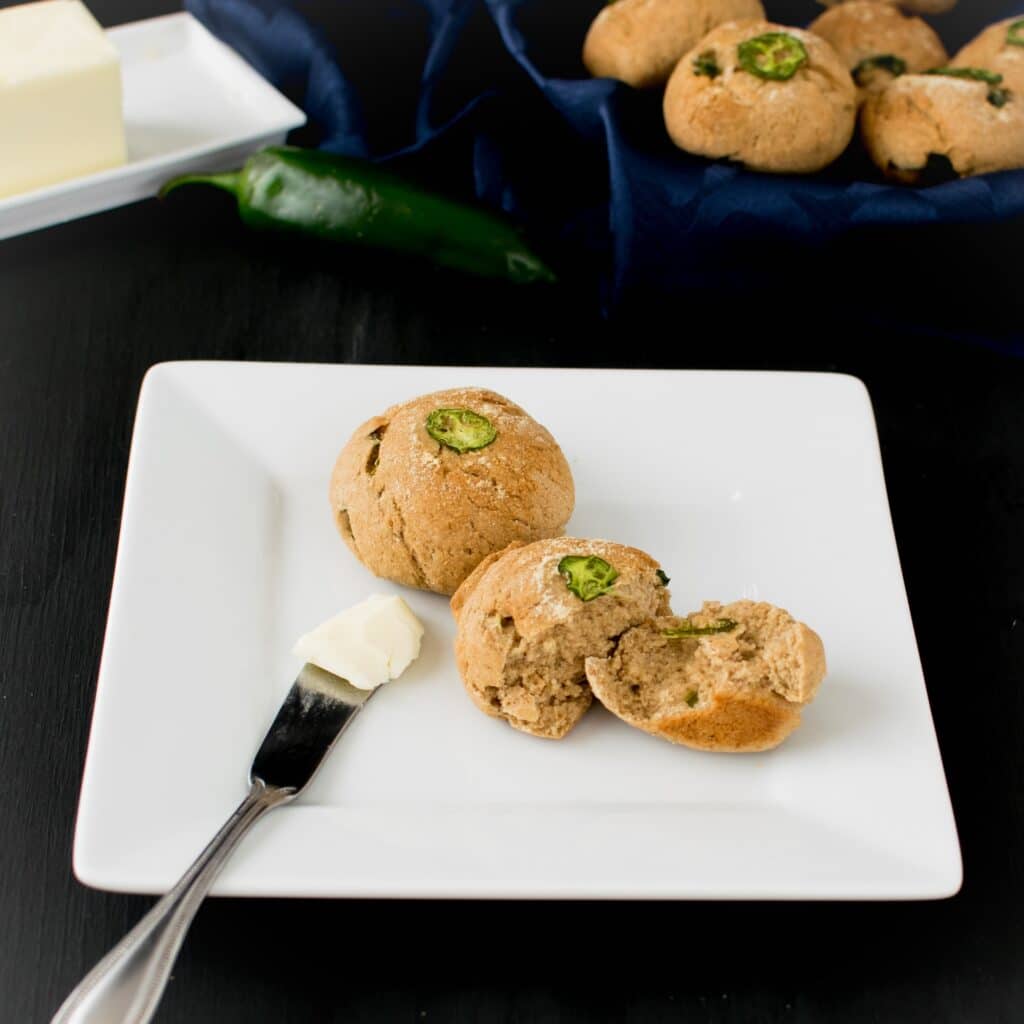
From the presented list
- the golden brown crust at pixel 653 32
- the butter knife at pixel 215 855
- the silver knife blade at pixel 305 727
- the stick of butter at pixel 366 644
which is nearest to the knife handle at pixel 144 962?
the butter knife at pixel 215 855

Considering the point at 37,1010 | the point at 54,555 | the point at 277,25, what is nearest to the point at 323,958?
the point at 37,1010

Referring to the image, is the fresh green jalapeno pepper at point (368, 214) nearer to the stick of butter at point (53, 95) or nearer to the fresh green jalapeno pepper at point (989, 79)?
the stick of butter at point (53, 95)

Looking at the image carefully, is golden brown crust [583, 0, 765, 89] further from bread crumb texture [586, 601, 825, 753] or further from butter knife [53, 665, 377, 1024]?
butter knife [53, 665, 377, 1024]

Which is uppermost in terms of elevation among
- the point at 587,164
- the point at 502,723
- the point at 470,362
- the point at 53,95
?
the point at 53,95

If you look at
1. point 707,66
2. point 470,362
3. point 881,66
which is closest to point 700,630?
Result: point 470,362

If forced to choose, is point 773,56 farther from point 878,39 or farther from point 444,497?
point 444,497

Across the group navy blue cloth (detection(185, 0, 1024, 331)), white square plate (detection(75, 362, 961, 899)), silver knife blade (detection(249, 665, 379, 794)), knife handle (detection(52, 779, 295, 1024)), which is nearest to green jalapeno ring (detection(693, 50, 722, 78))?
navy blue cloth (detection(185, 0, 1024, 331))
